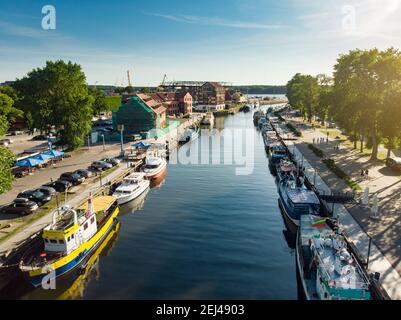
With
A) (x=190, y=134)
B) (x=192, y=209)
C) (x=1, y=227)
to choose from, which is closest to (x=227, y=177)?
(x=192, y=209)

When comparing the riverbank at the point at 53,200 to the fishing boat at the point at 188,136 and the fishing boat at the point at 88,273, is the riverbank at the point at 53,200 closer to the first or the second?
the fishing boat at the point at 88,273

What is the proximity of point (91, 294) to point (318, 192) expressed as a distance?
3127 centimetres

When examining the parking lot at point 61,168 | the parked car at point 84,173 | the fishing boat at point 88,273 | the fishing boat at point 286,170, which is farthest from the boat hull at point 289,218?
the parking lot at point 61,168

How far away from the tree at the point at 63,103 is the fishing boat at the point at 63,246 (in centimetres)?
3955

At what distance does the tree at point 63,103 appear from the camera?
69875mm

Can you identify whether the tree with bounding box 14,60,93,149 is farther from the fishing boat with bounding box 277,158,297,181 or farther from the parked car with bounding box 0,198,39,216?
the fishing boat with bounding box 277,158,297,181

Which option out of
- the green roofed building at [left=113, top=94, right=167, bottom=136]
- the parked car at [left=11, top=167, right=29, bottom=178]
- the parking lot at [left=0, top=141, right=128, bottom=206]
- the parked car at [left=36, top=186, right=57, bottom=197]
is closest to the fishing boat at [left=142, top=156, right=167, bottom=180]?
the parking lot at [left=0, top=141, right=128, bottom=206]

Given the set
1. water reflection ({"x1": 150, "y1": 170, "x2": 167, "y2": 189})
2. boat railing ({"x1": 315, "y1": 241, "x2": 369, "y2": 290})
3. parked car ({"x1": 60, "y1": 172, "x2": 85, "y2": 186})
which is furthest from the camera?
water reflection ({"x1": 150, "y1": 170, "x2": 167, "y2": 189})

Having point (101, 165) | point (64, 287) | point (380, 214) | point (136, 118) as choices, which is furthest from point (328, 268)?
point (136, 118)

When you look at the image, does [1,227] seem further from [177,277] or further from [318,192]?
[318,192]

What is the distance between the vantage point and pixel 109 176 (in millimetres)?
54500

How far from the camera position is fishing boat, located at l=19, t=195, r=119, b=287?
27.7m

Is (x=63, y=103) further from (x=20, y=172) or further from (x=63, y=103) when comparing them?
(x=20, y=172)

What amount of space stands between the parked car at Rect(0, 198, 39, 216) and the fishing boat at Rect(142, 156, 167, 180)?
21.8 m
